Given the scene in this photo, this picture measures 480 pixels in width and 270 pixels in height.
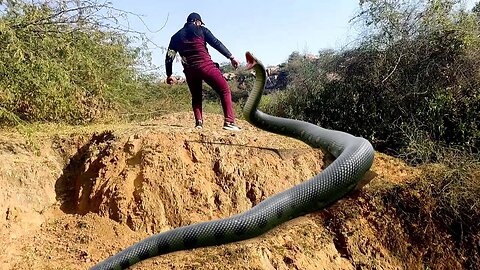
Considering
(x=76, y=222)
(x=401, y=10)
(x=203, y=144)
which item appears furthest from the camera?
(x=401, y=10)

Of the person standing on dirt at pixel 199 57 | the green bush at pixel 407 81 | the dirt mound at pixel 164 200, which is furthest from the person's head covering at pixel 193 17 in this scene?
the green bush at pixel 407 81

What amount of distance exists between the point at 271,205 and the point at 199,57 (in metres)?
2.65

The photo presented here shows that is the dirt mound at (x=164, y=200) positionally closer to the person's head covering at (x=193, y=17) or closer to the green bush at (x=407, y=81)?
the person's head covering at (x=193, y=17)

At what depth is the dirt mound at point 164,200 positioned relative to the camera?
5227 mm

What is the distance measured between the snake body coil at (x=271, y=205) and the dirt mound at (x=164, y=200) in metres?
0.12

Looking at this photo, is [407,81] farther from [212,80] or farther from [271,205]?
[271,205]

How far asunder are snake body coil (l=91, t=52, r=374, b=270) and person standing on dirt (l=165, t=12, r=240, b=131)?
401 millimetres

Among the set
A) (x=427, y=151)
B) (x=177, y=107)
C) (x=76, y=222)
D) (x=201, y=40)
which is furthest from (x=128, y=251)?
(x=177, y=107)

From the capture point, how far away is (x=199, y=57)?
6.99m

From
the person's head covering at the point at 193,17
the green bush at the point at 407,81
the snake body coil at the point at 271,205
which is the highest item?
the person's head covering at the point at 193,17

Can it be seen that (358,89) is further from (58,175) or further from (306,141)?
(58,175)

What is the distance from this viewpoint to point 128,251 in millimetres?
4875

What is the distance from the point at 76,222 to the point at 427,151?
17.1ft

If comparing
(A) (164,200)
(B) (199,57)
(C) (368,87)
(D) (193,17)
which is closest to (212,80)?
(B) (199,57)
